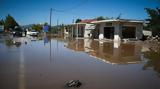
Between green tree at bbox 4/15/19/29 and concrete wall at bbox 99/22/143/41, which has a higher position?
green tree at bbox 4/15/19/29

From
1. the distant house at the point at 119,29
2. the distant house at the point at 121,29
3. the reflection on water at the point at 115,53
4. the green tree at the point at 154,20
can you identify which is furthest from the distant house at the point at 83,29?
the reflection on water at the point at 115,53

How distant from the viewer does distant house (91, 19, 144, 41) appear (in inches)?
1387

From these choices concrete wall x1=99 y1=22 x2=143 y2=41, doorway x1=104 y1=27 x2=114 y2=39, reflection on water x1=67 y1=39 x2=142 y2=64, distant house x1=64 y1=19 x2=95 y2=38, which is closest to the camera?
reflection on water x1=67 y1=39 x2=142 y2=64

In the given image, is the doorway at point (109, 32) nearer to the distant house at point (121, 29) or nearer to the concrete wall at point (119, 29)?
the distant house at point (121, 29)

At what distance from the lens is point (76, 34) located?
162 feet

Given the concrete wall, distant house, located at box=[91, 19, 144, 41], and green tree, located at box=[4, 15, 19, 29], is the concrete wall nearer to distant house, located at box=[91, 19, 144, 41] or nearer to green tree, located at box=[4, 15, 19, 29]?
distant house, located at box=[91, 19, 144, 41]

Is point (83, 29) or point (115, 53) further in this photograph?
point (83, 29)

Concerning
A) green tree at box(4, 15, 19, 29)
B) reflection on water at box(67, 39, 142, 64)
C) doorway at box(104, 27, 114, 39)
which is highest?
green tree at box(4, 15, 19, 29)

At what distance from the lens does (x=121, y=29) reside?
116ft

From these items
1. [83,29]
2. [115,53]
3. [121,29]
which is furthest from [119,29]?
[115,53]

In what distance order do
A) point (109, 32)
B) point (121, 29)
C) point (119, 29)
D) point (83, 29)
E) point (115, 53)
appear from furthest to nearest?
point (83, 29)
point (109, 32)
point (121, 29)
point (119, 29)
point (115, 53)

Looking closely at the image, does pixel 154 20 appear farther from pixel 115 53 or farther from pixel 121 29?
pixel 115 53

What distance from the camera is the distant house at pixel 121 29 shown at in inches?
1387

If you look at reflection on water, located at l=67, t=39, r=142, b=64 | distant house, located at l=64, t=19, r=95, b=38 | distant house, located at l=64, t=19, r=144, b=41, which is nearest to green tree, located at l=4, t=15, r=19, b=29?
distant house, located at l=64, t=19, r=95, b=38
